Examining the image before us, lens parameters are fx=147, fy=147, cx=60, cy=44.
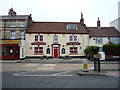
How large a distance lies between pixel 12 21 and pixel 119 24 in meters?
27.8

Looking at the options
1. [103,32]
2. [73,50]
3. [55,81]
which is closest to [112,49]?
[103,32]

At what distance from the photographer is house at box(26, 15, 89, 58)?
32.3 meters

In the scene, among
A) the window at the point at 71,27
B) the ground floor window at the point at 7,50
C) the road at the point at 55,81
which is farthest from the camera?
the window at the point at 71,27

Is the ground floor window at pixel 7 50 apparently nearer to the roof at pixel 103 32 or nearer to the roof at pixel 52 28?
the roof at pixel 52 28

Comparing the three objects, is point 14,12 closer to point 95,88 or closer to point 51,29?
point 51,29

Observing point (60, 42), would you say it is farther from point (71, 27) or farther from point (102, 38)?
point (102, 38)

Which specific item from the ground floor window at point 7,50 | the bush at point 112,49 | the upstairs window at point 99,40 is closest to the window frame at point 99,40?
the upstairs window at point 99,40

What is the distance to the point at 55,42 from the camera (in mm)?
32625

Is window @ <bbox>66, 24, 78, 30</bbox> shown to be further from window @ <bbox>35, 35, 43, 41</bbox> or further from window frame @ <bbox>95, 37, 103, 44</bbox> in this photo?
window @ <bbox>35, 35, 43, 41</bbox>

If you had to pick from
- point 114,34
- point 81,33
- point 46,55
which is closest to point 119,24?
point 114,34

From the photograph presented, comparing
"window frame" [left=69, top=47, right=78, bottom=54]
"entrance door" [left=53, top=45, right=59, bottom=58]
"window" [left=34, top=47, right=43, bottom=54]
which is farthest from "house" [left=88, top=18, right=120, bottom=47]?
"window" [left=34, top=47, right=43, bottom=54]

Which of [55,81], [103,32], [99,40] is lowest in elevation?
[55,81]

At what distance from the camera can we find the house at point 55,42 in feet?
106

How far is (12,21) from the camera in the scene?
32594 mm
